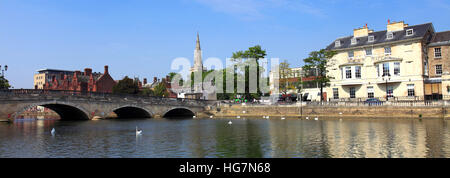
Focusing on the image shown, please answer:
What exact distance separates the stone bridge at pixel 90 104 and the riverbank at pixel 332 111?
24.0 ft

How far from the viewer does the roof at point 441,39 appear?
5628cm

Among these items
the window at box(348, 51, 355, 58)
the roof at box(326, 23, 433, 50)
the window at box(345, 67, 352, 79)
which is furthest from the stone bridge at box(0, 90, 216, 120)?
the roof at box(326, 23, 433, 50)

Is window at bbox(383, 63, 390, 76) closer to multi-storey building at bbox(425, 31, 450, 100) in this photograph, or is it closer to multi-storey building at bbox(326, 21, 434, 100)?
multi-storey building at bbox(326, 21, 434, 100)

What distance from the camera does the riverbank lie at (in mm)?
44000

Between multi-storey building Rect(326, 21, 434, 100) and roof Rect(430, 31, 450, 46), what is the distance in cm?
97

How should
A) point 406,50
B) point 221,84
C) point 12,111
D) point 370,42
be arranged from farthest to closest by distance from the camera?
1. point 221,84
2. point 370,42
3. point 406,50
4. point 12,111

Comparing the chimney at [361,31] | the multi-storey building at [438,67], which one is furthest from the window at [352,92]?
the multi-storey building at [438,67]

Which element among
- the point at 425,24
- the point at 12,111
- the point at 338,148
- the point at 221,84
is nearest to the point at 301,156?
the point at 338,148

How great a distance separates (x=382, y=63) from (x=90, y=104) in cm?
4743

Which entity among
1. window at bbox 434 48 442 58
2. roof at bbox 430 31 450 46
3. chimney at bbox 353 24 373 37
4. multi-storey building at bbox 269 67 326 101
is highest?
chimney at bbox 353 24 373 37

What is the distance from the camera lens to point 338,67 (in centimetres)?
6384

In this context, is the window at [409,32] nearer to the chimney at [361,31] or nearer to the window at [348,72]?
the chimney at [361,31]
